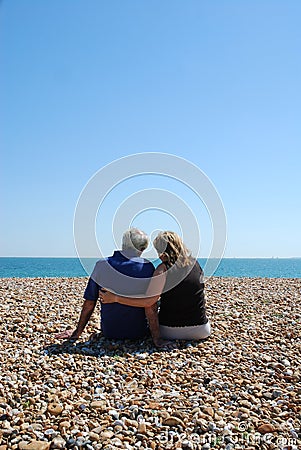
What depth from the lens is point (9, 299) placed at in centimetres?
945

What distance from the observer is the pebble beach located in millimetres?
3650

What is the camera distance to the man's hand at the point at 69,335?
633cm

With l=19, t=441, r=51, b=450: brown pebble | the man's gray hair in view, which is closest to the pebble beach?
l=19, t=441, r=51, b=450: brown pebble

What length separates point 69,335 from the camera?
6477mm

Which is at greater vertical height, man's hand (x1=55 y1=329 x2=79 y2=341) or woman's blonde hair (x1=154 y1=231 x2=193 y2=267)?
woman's blonde hair (x1=154 y1=231 x2=193 y2=267)

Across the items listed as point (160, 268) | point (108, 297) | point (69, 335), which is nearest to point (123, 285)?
point (108, 297)

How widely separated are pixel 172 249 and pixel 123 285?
77 cm

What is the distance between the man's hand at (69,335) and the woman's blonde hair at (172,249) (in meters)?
1.66

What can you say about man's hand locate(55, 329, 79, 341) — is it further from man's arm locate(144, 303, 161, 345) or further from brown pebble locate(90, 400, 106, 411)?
brown pebble locate(90, 400, 106, 411)

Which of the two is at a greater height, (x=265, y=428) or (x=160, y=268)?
(x=160, y=268)

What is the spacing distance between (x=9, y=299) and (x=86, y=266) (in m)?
3.99

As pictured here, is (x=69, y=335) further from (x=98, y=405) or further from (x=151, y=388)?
(x=98, y=405)

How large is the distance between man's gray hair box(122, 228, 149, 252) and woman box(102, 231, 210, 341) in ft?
0.62

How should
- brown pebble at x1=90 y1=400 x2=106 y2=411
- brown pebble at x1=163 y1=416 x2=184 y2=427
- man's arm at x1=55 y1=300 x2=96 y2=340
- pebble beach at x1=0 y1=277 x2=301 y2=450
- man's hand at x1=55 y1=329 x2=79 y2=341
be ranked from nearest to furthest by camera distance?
1. pebble beach at x1=0 y1=277 x2=301 y2=450
2. brown pebble at x1=163 y1=416 x2=184 y2=427
3. brown pebble at x1=90 y1=400 x2=106 y2=411
4. man's arm at x1=55 y1=300 x2=96 y2=340
5. man's hand at x1=55 y1=329 x2=79 y2=341
